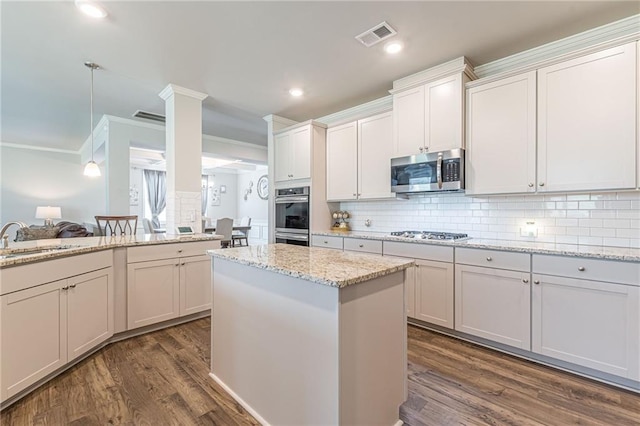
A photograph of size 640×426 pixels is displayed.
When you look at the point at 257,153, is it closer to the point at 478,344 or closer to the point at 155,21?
the point at 155,21

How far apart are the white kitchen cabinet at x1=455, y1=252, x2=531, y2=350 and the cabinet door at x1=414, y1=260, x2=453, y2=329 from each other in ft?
0.24

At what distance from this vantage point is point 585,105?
90.4 inches

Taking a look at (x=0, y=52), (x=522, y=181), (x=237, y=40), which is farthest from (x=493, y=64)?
(x=0, y=52)

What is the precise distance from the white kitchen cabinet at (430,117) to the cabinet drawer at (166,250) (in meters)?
2.34

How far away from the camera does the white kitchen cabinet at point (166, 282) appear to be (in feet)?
9.05

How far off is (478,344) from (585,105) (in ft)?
6.86

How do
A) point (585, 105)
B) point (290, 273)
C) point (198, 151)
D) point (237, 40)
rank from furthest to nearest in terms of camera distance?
point (198, 151) → point (237, 40) → point (585, 105) → point (290, 273)

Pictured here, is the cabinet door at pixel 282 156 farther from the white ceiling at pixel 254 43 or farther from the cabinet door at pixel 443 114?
the cabinet door at pixel 443 114

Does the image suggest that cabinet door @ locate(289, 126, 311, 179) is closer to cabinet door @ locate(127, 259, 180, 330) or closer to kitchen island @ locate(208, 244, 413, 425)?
cabinet door @ locate(127, 259, 180, 330)

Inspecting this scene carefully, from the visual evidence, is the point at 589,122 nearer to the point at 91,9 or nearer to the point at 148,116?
the point at 91,9

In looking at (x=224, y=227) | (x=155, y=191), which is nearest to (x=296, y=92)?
(x=224, y=227)

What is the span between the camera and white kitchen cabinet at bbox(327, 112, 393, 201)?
143 inches

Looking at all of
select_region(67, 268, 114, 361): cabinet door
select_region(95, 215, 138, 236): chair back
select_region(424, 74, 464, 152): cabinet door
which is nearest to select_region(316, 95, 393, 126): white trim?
select_region(424, 74, 464, 152): cabinet door

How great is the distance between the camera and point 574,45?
2533 millimetres
